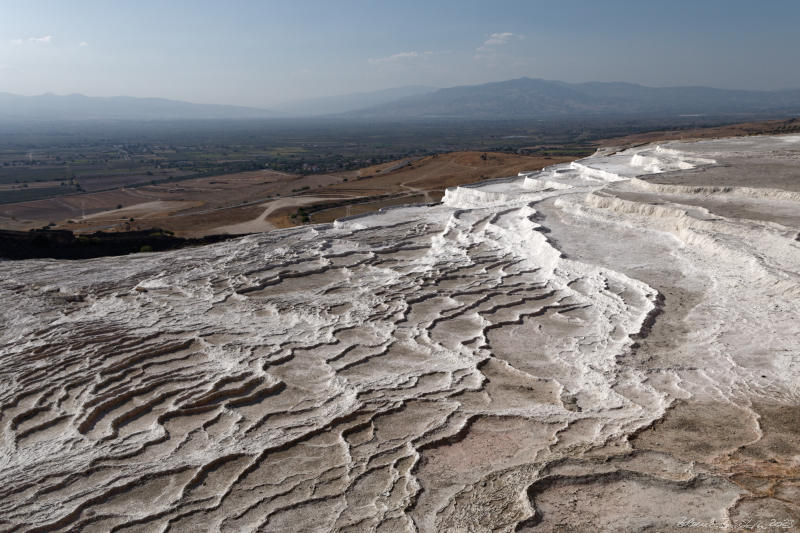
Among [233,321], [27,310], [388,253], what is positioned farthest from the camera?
[388,253]

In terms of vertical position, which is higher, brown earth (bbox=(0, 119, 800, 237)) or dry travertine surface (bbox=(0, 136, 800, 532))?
dry travertine surface (bbox=(0, 136, 800, 532))

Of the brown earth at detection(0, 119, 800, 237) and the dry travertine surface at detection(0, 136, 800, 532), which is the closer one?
the dry travertine surface at detection(0, 136, 800, 532)

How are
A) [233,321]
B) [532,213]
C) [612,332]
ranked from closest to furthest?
[612,332] < [233,321] < [532,213]

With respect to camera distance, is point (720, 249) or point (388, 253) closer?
point (720, 249)

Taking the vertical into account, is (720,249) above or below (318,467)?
above

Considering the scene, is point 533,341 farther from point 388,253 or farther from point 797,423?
point 388,253

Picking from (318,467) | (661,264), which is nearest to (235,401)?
(318,467)

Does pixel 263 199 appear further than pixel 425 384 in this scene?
Yes

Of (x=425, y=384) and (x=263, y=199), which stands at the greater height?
(x=425, y=384)
